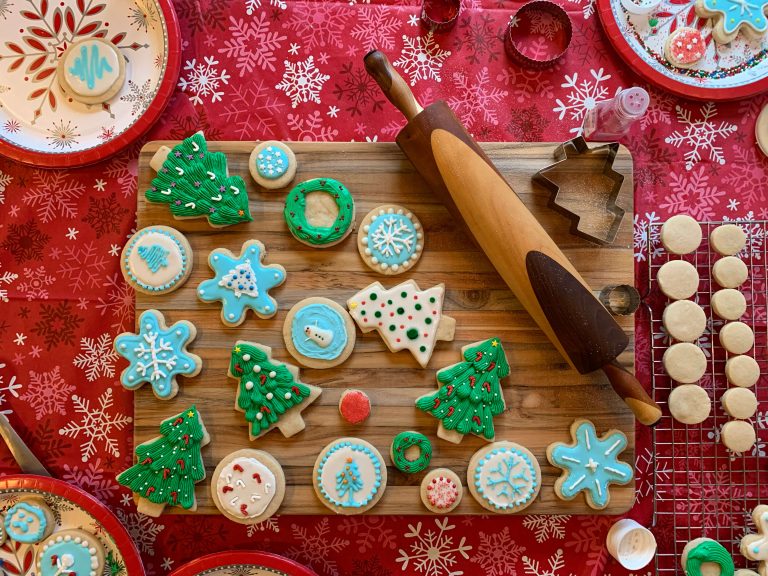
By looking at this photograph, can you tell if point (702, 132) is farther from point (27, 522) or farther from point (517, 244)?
point (27, 522)

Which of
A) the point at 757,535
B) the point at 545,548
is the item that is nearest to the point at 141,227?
the point at 545,548

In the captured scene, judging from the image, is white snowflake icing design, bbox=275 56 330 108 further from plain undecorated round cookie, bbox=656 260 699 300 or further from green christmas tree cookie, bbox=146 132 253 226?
plain undecorated round cookie, bbox=656 260 699 300

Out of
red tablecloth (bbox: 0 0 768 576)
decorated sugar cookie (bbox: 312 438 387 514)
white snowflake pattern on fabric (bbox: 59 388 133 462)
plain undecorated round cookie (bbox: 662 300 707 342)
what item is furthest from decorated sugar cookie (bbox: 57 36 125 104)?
plain undecorated round cookie (bbox: 662 300 707 342)

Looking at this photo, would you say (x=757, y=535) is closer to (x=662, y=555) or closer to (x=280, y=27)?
(x=662, y=555)

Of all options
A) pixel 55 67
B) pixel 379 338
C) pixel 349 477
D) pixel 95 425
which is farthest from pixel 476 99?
pixel 95 425

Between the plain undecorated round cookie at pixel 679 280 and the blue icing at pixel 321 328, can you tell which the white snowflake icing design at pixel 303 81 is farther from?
the plain undecorated round cookie at pixel 679 280

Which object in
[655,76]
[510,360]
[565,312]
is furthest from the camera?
[655,76]
